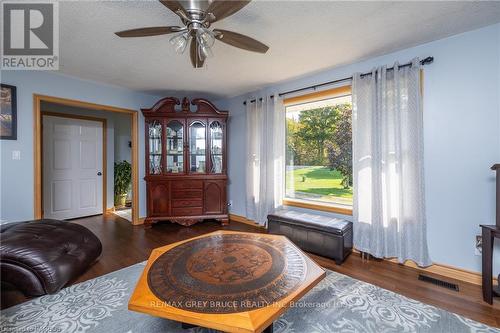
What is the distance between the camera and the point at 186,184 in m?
3.97

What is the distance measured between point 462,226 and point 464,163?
1.96ft

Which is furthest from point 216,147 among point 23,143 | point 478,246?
point 478,246

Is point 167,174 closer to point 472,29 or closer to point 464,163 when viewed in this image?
point 464,163

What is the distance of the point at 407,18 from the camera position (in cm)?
191

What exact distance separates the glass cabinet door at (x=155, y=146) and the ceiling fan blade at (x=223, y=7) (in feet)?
9.70

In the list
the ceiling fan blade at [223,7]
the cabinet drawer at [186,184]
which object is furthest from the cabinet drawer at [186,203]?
the ceiling fan blade at [223,7]

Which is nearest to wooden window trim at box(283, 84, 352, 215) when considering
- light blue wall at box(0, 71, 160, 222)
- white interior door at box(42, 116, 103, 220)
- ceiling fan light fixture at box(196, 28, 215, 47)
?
ceiling fan light fixture at box(196, 28, 215, 47)

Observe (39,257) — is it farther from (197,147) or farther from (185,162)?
(197,147)

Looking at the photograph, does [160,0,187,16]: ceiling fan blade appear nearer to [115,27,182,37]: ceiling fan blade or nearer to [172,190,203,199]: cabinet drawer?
Answer: [115,27,182,37]: ceiling fan blade

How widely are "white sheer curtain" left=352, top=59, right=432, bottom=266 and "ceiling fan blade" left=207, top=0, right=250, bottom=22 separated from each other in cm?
190

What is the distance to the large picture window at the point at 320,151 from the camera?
308cm

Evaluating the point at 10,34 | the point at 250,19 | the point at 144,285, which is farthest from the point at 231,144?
the point at 144,285

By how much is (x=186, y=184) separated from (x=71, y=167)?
2.35 meters

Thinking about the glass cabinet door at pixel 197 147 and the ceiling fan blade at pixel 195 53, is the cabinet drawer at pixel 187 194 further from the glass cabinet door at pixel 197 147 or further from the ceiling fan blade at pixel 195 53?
the ceiling fan blade at pixel 195 53
